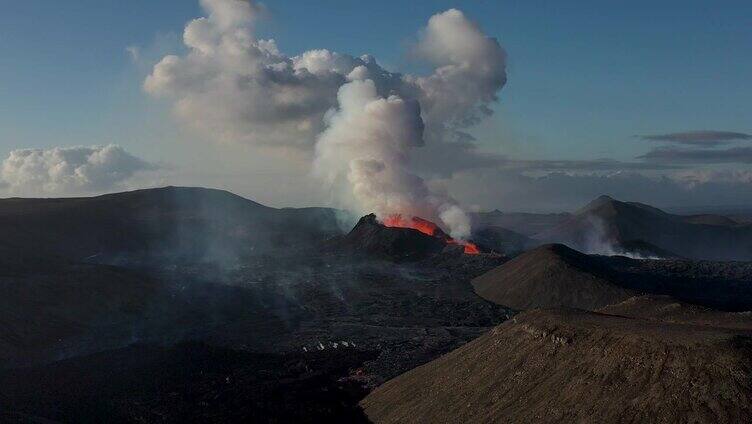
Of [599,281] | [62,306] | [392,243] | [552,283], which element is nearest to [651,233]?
[392,243]

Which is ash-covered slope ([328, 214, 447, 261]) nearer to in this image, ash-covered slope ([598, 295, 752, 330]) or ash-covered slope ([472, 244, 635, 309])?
ash-covered slope ([472, 244, 635, 309])

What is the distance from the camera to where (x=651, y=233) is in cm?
18600

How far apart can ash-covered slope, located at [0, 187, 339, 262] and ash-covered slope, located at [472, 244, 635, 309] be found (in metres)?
70.2

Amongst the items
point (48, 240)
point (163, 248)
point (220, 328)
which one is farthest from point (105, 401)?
Answer: point (163, 248)

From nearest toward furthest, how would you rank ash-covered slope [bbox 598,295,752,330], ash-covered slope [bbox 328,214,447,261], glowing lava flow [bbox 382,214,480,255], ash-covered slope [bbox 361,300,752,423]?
1. ash-covered slope [bbox 361,300,752,423]
2. ash-covered slope [bbox 598,295,752,330]
3. ash-covered slope [bbox 328,214,447,261]
4. glowing lava flow [bbox 382,214,480,255]

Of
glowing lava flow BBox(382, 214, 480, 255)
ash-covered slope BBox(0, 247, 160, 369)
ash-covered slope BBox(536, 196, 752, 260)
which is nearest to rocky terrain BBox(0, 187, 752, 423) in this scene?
ash-covered slope BBox(0, 247, 160, 369)

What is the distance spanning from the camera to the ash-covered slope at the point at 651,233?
165m

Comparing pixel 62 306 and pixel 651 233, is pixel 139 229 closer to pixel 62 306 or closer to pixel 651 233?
pixel 62 306

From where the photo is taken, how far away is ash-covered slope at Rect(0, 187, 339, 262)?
5118 inches

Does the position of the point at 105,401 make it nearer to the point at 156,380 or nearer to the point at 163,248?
the point at 156,380

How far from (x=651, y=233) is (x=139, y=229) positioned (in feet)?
486

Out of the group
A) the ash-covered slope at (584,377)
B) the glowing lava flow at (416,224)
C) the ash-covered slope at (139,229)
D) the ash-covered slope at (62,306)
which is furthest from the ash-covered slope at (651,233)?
the ash-covered slope at (584,377)

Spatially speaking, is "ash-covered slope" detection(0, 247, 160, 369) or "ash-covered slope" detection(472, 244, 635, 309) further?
"ash-covered slope" detection(472, 244, 635, 309)

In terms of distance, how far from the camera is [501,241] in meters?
141
